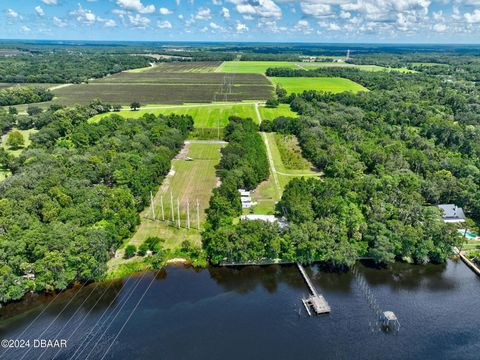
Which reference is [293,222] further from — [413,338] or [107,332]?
[107,332]

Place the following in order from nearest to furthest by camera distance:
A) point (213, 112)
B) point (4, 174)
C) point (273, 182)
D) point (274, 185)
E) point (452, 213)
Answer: point (452, 213) < point (274, 185) < point (273, 182) < point (4, 174) < point (213, 112)

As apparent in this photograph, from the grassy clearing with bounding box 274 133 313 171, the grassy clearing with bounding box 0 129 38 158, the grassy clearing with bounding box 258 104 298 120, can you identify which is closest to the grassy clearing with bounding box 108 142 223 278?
the grassy clearing with bounding box 274 133 313 171

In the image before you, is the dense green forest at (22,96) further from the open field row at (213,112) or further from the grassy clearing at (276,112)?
the grassy clearing at (276,112)

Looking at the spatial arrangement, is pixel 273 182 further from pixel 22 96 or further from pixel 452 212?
pixel 22 96

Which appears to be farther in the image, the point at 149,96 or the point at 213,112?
the point at 149,96

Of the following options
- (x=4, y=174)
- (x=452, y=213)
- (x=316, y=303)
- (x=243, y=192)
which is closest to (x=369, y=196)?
(x=452, y=213)

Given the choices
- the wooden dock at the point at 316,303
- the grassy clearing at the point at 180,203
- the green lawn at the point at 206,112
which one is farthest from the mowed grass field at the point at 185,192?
the green lawn at the point at 206,112

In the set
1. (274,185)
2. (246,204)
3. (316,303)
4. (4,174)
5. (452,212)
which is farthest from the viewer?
(4,174)
